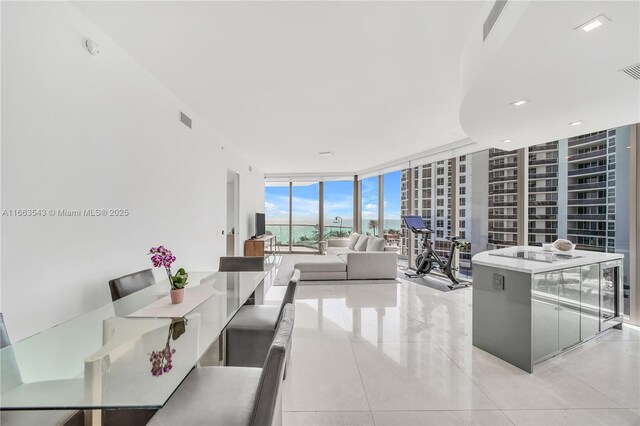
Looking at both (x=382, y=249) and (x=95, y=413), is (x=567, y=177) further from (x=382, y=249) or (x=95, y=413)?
(x=95, y=413)

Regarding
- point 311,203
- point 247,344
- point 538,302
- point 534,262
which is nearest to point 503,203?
point 534,262

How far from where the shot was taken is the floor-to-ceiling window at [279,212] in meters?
9.88

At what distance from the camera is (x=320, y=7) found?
6.23ft

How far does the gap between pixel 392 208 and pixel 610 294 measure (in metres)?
5.17

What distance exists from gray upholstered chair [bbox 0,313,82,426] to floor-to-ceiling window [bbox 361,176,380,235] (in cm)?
786

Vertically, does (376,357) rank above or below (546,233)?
below

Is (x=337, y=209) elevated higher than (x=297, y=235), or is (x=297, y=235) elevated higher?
(x=337, y=209)

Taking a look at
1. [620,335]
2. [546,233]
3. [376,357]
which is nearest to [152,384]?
[376,357]

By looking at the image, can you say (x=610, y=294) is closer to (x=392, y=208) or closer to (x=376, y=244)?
(x=376, y=244)

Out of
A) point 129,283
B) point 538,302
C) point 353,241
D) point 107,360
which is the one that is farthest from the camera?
point 353,241

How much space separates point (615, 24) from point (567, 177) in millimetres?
3351

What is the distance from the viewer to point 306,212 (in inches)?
388

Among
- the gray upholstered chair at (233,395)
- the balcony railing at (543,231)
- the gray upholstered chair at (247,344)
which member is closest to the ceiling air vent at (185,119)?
the gray upholstered chair at (247,344)

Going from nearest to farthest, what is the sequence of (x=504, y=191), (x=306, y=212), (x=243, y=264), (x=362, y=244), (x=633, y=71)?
(x=633, y=71) → (x=243, y=264) → (x=504, y=191) → (x=362, y=244) → (x=306, y=212)
